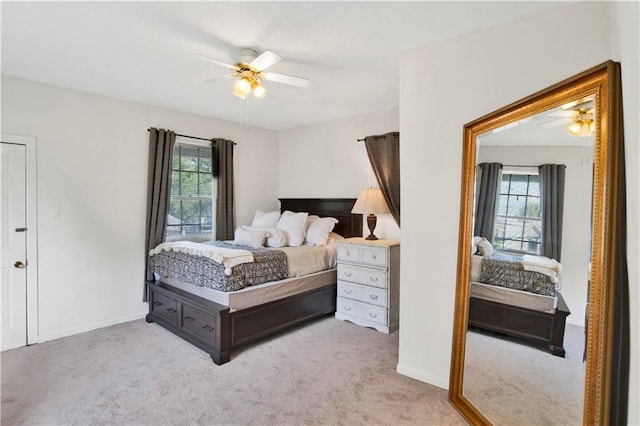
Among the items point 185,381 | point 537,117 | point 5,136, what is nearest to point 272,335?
point 185,381

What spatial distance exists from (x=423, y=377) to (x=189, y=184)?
3.44 metres

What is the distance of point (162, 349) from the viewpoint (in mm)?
2998

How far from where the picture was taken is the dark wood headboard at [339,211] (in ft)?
14.3

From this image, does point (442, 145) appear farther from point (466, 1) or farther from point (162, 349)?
point (162, 349)

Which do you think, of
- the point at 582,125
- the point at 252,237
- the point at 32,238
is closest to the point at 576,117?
the point at 582,125

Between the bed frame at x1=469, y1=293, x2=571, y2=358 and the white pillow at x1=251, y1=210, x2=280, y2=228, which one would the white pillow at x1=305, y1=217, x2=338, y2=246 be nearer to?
the white pillow at x1=251, y1=210, x2=280, y2=228

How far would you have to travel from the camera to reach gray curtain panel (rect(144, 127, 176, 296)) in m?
3.84

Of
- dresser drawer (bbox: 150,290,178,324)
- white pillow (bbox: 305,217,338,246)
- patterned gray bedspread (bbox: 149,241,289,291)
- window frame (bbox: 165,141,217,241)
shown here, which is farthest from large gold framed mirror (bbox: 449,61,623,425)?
window frame (bbox: 165,141,217,241)

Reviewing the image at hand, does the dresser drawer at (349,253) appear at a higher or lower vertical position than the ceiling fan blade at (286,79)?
lower

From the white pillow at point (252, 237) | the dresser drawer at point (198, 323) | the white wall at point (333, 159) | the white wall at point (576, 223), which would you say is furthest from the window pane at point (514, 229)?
the white pillow at point (252, 237)

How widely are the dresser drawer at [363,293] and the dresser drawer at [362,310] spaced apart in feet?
0.15

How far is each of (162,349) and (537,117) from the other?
10.8ft

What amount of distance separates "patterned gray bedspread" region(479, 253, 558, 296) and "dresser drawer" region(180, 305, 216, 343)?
83.7 inches

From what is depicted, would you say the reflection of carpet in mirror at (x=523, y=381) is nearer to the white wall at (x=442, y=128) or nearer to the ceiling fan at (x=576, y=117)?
the white wall at (x=442, y=128)
